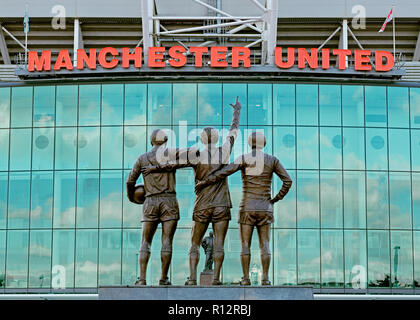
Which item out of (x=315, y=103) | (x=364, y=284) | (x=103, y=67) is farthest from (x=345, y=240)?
(x=103, y=67)

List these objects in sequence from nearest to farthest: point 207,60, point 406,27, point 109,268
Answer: point 109,268
point 207,60
point 406,27

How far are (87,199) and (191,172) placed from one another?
4.56 m

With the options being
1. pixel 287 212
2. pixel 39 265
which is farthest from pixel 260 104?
pixel 39 265

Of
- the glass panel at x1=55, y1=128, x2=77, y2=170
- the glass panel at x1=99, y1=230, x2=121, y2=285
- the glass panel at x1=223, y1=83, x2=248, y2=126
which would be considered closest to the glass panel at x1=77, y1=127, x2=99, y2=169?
the glass panel at x1=55, y1=128, x2=77, y2=170

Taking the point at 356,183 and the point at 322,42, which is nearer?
the point at 356,183

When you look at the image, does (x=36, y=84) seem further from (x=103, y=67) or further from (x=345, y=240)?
(x=345, y=240)

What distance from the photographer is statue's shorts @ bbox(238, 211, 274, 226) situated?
67.5 feet

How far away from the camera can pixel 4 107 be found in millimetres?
41531

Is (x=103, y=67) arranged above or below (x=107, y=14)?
below

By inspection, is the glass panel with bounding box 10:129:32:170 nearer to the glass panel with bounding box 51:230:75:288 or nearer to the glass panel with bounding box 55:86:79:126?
the glass panel with bounding box 55:86:79:126

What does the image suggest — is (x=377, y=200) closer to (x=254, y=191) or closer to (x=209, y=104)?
(x=209, y=104)

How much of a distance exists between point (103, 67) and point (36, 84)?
3.09 meters

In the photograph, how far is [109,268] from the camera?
130 feet

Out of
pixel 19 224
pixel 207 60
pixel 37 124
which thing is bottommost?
pixel 19 224
